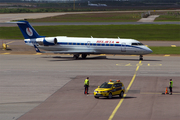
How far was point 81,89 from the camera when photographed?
31250 millimetres

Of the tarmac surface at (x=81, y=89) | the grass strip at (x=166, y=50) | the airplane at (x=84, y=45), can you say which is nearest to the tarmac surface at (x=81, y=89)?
the tarmac surface at (x=81, y=89)

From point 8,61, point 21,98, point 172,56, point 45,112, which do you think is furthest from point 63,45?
point 45,112

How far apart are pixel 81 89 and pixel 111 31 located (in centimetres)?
6141

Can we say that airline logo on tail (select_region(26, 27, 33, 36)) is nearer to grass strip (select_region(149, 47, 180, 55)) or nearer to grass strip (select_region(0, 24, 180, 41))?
grass strip (select_region(149, 47, 180, 55))

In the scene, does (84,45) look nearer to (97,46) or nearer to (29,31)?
(97,46)

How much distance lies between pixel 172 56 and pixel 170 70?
15.1 metres

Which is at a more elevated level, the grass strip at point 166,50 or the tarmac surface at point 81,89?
the grass strip at point 166,50

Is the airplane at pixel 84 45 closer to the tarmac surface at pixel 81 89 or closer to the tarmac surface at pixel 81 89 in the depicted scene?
the tarmac surface at pixel 81 89

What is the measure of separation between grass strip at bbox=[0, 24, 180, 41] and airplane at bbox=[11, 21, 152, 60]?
102ft

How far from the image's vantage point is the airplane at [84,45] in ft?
167

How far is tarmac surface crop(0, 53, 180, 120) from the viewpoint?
22520mm

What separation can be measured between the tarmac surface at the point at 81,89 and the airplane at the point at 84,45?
6.00ft

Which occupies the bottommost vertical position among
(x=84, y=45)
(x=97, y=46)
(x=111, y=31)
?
(x=97, y=46)

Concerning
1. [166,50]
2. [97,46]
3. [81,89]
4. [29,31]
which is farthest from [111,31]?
[81,89]
